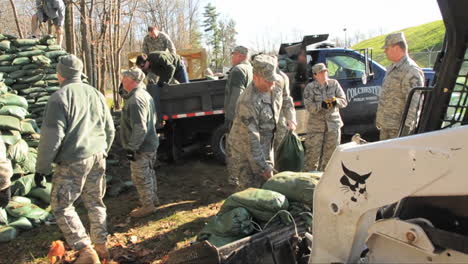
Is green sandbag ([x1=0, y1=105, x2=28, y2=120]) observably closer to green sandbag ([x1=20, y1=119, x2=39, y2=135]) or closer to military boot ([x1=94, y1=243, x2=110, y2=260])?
green sandbag ([x1=20, y1=119, x2=39, y2=135])

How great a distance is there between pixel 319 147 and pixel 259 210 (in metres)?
2.70

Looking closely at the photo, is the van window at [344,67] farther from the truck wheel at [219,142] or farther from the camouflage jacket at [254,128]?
the camouflage jacket at [254,128]

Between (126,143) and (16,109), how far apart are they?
1.92 m

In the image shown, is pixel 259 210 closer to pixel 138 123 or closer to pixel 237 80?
pixel 138 123

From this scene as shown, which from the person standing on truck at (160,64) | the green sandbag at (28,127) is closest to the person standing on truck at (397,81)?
the person standing on truck at (160,64)

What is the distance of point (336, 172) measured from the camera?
195 cm

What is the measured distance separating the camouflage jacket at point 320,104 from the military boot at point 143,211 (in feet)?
7.55

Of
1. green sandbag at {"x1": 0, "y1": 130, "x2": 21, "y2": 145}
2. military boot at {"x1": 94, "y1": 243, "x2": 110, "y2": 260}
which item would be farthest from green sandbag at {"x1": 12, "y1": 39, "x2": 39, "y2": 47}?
military boot at {"x1": 94, "y1": 243, "x2": 110, "y2": 260}

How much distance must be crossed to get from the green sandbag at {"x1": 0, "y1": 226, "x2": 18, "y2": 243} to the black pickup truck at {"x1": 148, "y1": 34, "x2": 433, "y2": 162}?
294 cm

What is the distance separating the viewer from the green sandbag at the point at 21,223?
4.37 metres

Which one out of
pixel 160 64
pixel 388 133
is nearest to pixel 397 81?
pixel 388 133

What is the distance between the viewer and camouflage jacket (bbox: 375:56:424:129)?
13.9ft

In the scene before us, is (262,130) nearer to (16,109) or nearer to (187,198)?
(187,198)

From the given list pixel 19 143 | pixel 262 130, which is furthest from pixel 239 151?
pixel 19 143
